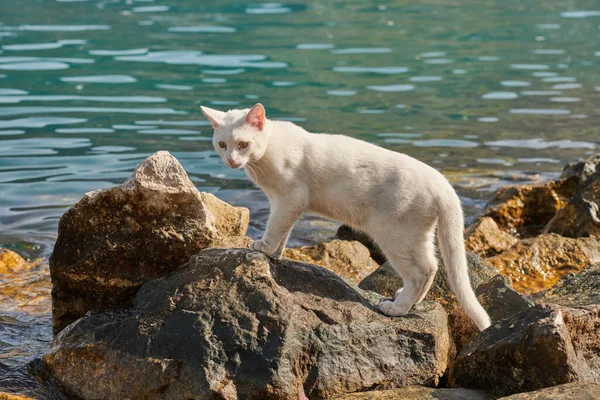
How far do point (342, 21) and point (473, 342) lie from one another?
19990mm

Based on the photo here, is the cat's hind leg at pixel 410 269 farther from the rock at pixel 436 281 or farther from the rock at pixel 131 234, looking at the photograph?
the rock at pixel 131 234

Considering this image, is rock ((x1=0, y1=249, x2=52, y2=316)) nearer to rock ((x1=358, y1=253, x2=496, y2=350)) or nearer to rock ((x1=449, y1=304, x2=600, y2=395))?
rock ((x1=358, y1=253, x2=496, y2=350))

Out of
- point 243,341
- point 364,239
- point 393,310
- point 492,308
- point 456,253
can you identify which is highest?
point 456,253

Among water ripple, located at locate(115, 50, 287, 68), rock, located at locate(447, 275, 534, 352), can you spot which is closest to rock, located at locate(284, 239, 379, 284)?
rock, located at locate(447, 275, 534, 352)

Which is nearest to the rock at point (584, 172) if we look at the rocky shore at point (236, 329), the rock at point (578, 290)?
the rock at point (578, 290)

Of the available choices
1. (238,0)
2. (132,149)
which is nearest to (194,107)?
(132,149)

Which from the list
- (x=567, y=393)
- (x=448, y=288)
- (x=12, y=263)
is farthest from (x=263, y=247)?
(x=12, y=263)

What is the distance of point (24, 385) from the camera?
4.93 metres

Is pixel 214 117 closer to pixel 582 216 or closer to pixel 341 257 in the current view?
pixel 341 257

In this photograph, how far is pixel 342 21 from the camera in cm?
2375

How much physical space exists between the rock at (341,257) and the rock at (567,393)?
10.3 ft

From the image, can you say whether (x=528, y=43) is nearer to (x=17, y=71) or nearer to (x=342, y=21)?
(x=342, y=21)

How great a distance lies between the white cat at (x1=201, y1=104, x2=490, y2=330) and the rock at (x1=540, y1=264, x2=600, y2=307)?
52cm

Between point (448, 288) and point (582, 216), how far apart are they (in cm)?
300
